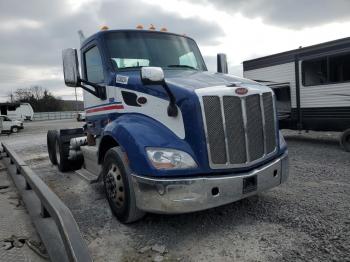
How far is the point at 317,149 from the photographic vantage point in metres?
9.38

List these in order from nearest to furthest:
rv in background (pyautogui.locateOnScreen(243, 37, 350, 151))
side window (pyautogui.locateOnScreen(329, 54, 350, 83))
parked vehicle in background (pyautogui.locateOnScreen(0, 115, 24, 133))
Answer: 1. side window (pyautogui.locateOnScreen(329, 54, 350, 83))
2. rv in background (pyautogui.locateOnScreen(243, 37, 350, 151))
3. parked vehicle in background (pyautogui.locateOnScreen(0, 115, 24, 133))

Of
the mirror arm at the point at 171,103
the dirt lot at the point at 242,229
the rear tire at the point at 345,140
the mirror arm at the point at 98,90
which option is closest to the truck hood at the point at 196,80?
the mirror arm at the point at 171,103

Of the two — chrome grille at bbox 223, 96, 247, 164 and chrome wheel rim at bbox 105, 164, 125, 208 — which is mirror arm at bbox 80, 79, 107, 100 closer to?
chrome wheel rim at bbox 105, 164, 125, 208

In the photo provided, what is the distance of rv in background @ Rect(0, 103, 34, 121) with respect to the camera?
105 feet

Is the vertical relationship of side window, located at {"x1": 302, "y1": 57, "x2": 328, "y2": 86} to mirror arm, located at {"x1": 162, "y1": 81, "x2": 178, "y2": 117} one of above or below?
above

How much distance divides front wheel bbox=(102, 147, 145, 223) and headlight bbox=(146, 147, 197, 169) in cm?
46

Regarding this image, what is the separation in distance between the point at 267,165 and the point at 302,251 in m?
1.09

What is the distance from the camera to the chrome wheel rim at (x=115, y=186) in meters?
4.05

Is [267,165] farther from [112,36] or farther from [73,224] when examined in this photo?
[112,36]

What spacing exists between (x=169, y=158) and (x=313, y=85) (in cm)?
786

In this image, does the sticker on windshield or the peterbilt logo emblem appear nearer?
the peterbilt logo emblem

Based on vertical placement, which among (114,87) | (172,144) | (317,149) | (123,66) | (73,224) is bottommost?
(317,149)

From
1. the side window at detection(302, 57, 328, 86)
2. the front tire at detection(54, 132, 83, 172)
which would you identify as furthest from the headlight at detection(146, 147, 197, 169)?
the side window at detection(302, 57, 328, 86)

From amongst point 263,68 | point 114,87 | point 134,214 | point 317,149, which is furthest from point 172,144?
point 263,68
